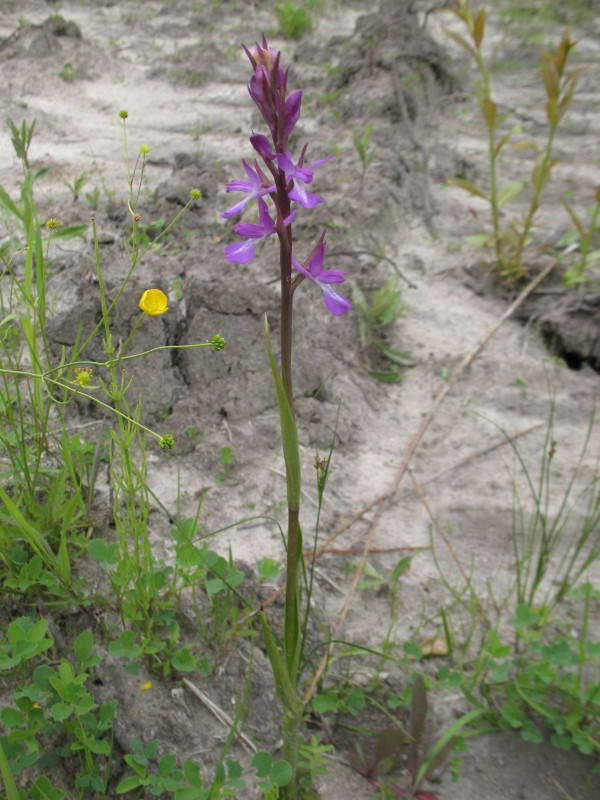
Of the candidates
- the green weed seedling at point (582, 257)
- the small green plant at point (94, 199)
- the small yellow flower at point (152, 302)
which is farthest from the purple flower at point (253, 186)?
the green weed seedling at point (582, 257)

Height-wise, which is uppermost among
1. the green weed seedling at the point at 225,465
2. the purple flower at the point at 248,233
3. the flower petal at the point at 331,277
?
the purple flower at the point at 248,233

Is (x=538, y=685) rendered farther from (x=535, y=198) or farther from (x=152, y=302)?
(x=535, y=198)

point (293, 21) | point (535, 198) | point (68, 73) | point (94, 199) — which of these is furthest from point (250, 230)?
point (293, 21)

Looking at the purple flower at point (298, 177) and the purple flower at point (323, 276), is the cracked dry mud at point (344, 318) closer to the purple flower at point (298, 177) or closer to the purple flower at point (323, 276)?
the purple flower at point (323, 276)

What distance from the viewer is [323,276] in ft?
3.91

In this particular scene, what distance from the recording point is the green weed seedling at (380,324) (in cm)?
280

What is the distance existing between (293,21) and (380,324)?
3.62m

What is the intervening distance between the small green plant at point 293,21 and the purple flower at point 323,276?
491 centimetres

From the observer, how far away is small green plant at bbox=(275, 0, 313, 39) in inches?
207

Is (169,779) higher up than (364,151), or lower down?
lower down

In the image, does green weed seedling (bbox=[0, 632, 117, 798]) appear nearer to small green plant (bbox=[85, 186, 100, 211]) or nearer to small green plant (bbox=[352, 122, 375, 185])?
small green plant (bbox=[85, 186, 100, 211])

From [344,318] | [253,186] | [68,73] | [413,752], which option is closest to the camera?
[253,186]

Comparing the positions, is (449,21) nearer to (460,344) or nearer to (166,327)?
(460,344)

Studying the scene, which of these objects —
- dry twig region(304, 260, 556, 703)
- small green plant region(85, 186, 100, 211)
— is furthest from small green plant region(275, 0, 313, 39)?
dry twig region(304, 260, 556, 703)
